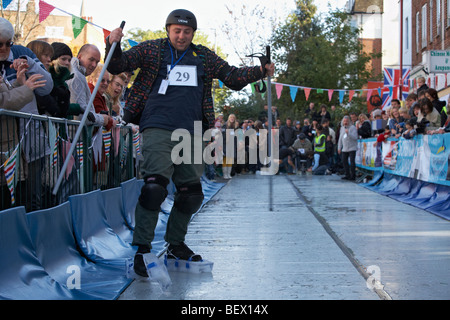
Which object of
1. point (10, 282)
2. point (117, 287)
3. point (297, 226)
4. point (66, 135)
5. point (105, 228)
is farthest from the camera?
point (297, 226)

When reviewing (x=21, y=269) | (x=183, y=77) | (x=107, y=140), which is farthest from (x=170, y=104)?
(x=107, y=140)

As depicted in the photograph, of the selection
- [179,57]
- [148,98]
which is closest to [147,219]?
[148,98]

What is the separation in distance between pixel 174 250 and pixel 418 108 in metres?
8.02

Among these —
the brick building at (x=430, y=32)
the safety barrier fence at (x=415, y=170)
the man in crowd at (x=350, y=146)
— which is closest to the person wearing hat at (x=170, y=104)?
the safety barrier fence at (x=415, y=170)

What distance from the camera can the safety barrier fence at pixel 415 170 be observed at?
9.93 m

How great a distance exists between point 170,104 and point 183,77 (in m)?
0.26

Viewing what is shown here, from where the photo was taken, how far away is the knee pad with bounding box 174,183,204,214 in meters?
5.12

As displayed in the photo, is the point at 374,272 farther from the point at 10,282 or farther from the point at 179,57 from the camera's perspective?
the point at 10,282

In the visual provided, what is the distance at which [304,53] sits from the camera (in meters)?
38.6

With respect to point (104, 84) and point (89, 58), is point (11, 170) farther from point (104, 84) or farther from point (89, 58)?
point (104, 84)

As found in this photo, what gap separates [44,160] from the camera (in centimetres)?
514

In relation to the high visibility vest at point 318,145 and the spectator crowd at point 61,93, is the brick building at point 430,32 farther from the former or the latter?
the spectator crowd at point 61,93

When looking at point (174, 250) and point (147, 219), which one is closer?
point (147, 219)
